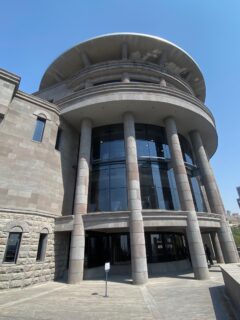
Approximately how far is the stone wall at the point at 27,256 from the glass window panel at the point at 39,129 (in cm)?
706

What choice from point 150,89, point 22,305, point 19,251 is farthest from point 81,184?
point 150,89

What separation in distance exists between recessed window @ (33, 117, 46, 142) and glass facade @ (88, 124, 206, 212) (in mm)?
5831

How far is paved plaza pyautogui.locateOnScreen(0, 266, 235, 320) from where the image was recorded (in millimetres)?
7715

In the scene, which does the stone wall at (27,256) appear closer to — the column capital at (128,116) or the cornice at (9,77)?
the cornice at (9,77)

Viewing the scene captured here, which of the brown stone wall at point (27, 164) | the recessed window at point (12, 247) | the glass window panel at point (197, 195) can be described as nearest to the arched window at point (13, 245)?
the recessed window at point (12, 247)

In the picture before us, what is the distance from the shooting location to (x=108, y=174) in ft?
66.3

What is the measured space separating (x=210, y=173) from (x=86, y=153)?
1376 cm

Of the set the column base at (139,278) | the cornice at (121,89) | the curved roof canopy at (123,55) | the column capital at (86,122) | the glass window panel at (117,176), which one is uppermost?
the curved roof canopy at (123,55)

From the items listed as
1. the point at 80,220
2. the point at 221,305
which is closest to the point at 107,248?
the point at 80,220

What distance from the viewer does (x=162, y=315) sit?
7.70 meters

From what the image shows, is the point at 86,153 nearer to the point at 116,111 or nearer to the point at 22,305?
the point at 116,111

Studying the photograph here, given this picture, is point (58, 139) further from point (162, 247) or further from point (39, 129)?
point (162, 247)

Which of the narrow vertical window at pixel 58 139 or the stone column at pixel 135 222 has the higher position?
the narrow vertical window at pixel 58 139

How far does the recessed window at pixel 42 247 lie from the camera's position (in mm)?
15180
